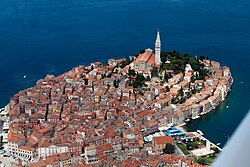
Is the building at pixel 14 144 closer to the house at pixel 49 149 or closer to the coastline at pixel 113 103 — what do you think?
the coastline at pixel 113 103

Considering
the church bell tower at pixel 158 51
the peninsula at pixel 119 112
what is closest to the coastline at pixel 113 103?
the peninsula at pixel 119 112

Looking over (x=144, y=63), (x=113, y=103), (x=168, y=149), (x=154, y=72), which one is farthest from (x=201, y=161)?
(x=144, y=63)

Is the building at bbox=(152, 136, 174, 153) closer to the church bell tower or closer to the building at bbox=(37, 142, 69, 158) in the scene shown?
the building at bbox=(37, 142, 69, 158)

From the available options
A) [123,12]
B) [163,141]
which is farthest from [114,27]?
[163,141]

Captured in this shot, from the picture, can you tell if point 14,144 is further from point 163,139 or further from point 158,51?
point 158,51

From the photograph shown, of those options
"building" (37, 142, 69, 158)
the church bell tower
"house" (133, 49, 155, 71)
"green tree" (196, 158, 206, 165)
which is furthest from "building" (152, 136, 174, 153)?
the church bell tower

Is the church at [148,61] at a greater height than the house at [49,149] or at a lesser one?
greater
